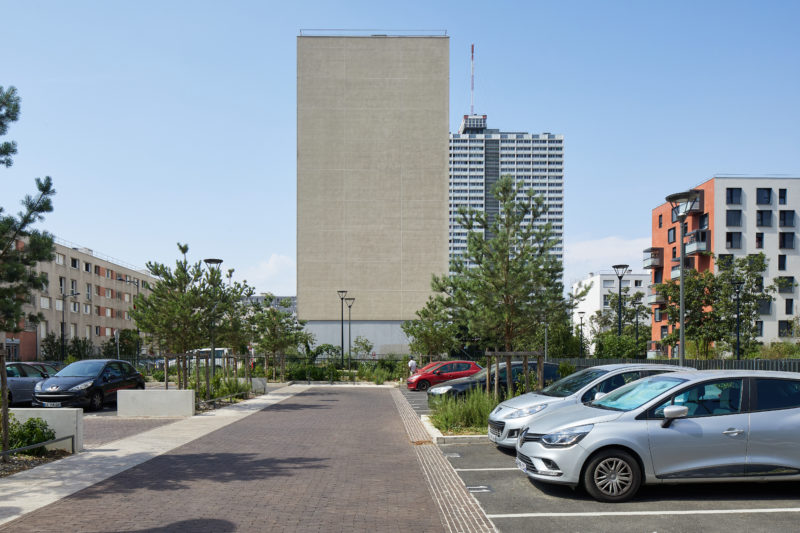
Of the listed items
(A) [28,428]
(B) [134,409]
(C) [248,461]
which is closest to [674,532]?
(C) [248,461]

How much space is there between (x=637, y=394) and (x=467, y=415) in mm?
5710

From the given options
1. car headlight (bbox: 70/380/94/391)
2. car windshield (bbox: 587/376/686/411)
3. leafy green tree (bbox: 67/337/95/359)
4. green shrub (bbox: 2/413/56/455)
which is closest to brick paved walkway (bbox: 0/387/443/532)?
green shrub (bbox: 2/413/56/455)

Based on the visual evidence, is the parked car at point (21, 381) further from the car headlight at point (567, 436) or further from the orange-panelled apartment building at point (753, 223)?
the orange-panelled apartment building at point (753, 223)

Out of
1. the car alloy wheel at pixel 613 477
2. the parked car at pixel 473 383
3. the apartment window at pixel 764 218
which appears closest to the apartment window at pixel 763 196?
the apartment window at pixel 764 218

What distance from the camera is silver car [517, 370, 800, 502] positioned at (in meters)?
7.43

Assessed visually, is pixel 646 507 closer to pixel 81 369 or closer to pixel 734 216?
pixel 81 369

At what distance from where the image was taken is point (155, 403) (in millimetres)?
17531

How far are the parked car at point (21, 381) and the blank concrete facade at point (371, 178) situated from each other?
133 feet

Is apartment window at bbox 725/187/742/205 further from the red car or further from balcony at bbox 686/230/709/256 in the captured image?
the red car

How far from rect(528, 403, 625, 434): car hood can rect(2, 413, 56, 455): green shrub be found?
7.85m

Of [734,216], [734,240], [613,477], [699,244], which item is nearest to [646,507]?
[613,477]

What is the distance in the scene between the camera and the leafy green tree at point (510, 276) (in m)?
15.5

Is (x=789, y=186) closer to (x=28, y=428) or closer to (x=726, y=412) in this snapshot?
(x=726, y=412)

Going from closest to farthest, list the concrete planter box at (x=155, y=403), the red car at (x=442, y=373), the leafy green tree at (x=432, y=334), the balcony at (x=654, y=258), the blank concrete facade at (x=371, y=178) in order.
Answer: the concrete planter box at (x=155, y=403) → the red car at (x=442, y=373) → the leafy green tree at (x=432, y=334) → the blank concrete facade at (x=371, y=178) → the balcony at (x=654, y=258)
